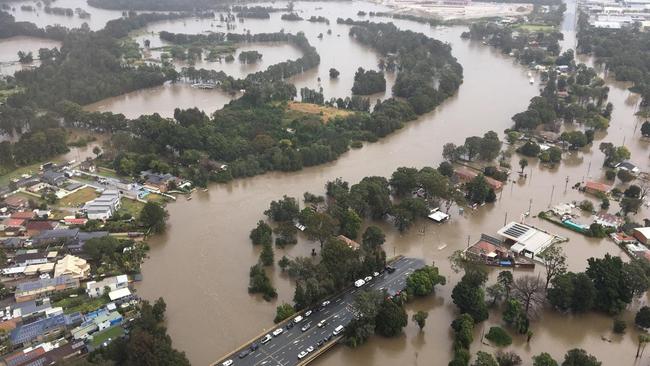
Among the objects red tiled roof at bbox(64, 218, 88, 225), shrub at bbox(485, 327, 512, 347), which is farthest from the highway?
red tiled roof at bbox(64, 218, 88, 225)

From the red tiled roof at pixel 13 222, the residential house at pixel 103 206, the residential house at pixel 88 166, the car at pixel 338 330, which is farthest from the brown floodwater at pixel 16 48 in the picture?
the car at pixel 338 330

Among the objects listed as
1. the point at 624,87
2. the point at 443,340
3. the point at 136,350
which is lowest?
the point at 443,340

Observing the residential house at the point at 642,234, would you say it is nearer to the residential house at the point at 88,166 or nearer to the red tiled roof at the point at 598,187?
the red tiled roof at the point at 598,187

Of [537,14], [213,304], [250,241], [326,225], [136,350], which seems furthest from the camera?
[537,14]

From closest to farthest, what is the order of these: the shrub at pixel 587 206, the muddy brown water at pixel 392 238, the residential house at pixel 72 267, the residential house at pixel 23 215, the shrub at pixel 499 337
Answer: the shrub at pixel 499 337 → the muddy brown water at pixel 392 238 → the residential house at pixel 72 267 → the residential house at pixel 23 215 → the shrub at pixel 587 206

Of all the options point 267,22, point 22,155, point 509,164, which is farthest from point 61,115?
point 267,22

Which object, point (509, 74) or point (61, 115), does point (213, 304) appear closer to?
point (61, 115)

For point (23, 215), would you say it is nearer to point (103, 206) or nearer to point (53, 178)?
point (103, 206)
